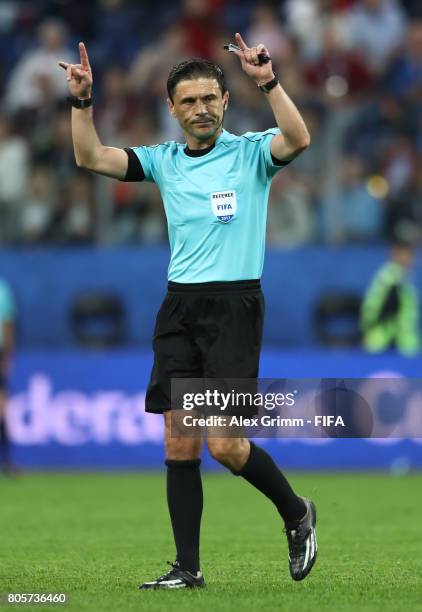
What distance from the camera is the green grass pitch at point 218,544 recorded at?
582 cm

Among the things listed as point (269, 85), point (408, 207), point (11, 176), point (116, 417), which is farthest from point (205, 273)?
point (11, 176)

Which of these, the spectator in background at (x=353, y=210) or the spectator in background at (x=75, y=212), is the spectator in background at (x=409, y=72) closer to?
the spectator in background at (x=353, y=210)

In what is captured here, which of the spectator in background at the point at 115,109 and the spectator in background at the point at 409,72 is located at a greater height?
the spectator in background at the point at 409,72

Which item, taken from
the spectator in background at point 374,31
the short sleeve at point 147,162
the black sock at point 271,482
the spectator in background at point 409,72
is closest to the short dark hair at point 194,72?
the short sleeve at point 147,162

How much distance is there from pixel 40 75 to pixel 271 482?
950 cm

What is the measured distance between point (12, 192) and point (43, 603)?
9036mm

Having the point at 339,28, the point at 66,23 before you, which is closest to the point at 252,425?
the point at 339,28

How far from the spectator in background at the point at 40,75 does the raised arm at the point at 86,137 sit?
8.47 metres

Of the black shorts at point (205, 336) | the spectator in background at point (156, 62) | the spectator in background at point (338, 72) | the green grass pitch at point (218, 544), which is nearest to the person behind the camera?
the green grass pitch at point (218, 544)

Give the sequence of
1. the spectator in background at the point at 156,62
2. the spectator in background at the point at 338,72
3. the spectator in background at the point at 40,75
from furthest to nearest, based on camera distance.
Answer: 1. the spectator in background at the point at 40,75
2. the spectator in background at the point at 156,62
3. the spectator in background at the point at 338,72

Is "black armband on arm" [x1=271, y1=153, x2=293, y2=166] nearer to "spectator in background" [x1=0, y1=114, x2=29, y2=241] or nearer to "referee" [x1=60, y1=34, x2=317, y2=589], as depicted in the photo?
"referee" [x1=60, y1=34, x2=317, y2=589]

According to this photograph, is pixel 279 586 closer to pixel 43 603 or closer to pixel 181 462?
pixel 181 462

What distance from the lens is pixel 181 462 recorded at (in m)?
6.18

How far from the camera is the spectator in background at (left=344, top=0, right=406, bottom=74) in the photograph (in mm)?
15023
